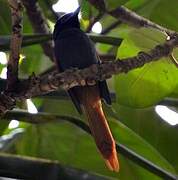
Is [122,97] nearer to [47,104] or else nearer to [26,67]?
[47,104]

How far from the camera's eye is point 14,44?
0.74m

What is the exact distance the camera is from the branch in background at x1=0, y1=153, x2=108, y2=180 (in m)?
0.79

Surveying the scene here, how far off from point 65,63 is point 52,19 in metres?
0.24

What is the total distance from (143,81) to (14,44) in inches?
15.6

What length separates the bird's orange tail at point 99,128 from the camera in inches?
37.3

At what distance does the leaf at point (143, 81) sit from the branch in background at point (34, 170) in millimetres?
279

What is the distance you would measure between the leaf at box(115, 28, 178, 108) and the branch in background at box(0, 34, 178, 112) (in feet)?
0.71

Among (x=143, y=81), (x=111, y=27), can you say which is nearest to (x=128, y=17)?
(x=143, y=81)

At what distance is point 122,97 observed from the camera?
1.07m

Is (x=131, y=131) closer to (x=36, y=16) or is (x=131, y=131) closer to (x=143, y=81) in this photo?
(x=143, y=81)

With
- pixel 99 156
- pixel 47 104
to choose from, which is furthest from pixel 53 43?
pixel 99 156

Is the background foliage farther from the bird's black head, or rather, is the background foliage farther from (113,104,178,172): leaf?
the bird's black head

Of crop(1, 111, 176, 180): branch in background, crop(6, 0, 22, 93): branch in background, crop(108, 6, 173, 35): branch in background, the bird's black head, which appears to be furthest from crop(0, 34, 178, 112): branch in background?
the bird's black head

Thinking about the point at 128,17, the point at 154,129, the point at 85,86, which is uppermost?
the point at 128,17
